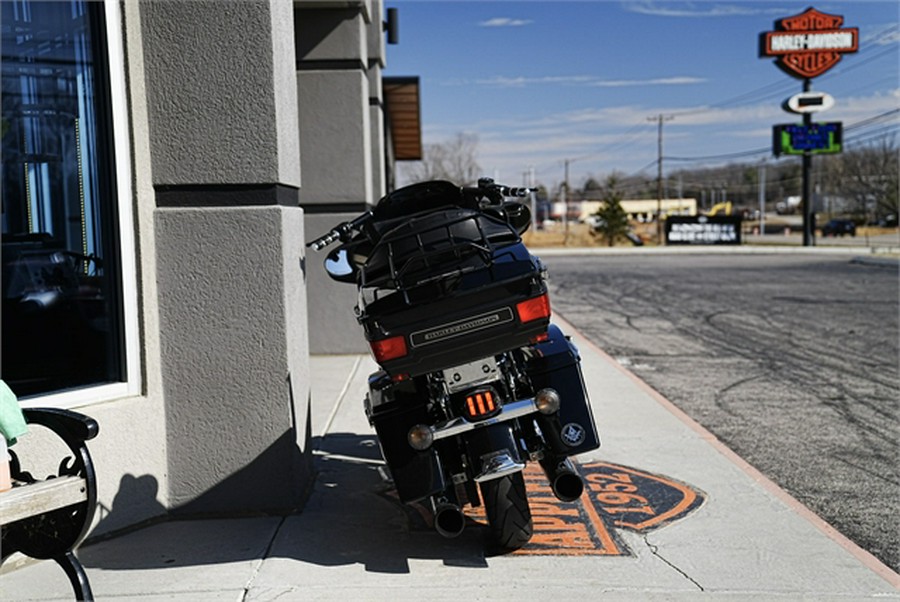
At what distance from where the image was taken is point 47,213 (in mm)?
4621

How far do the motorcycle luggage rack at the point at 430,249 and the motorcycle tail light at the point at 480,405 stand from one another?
0.53 metres

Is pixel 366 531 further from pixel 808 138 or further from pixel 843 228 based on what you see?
pixel 843 228

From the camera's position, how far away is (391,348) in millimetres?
4047

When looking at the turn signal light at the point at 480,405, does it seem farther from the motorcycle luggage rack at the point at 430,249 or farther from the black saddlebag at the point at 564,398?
the motorcycle luggage rack at the point at 430,249

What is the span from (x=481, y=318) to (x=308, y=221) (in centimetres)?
689

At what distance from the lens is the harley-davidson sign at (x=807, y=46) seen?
45.7 m

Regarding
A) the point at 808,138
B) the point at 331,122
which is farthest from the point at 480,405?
the point at 808,138

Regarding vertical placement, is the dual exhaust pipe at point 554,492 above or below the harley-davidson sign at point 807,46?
below

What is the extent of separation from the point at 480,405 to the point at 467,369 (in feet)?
0.59

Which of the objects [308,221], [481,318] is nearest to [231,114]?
[481,318]

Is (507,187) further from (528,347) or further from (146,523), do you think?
(146,523)

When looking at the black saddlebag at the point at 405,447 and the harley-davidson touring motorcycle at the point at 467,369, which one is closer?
the harley-davidson touring motorcycle at the point at 467,369

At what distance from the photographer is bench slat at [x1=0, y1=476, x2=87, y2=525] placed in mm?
3141

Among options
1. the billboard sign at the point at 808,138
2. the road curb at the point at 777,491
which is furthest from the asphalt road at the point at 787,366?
the billboard sign at the point at 808,138
